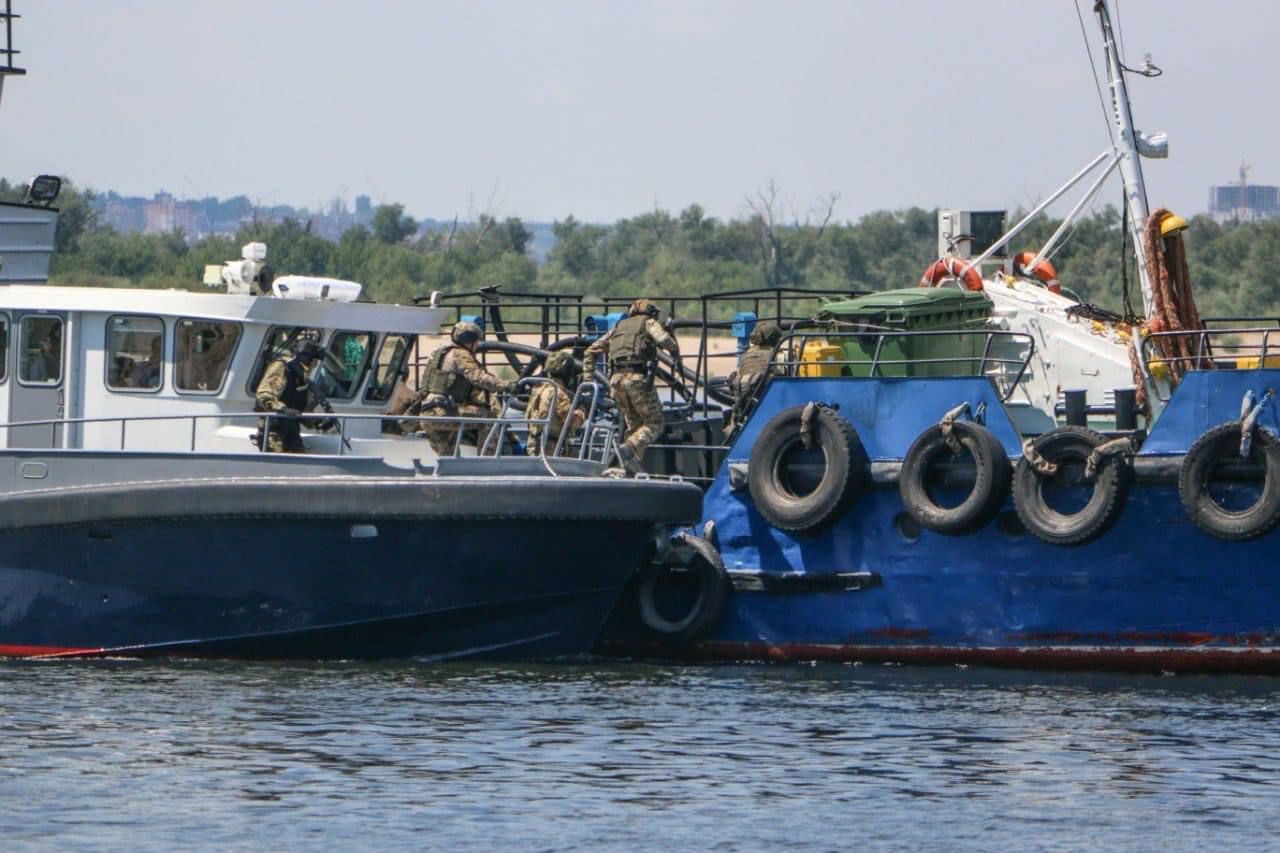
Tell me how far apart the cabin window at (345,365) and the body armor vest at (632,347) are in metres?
1.59

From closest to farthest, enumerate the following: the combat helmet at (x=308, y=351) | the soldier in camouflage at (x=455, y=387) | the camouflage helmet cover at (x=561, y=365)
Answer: the combat helmet at (x=308, y=351), the soldier in camouflage at (x=455, y=387), the camouflage helmet cover at (x=561, y=365)

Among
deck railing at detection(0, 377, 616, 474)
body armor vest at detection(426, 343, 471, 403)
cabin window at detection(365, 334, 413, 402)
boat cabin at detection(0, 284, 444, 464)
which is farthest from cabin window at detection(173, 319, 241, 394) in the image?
body armor vest at detection(426, 343, 471, 403)

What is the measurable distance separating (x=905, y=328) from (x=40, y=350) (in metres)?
5.72

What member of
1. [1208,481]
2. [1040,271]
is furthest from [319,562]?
[1040,271]

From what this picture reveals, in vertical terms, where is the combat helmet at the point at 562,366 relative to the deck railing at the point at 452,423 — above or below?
above

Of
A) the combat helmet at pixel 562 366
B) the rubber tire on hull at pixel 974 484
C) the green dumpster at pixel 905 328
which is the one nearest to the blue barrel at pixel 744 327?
the green dumpster at pixel 905 328

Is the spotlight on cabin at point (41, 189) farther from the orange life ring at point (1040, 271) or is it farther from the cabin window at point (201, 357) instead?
the orange life ring at point (1040, 271)

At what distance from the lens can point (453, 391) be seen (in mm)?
14586

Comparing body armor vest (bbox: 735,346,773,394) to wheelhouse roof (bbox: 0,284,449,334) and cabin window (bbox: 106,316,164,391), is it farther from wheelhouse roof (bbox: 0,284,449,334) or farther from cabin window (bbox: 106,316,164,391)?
cabin window (bbox: 106,316,164,391)

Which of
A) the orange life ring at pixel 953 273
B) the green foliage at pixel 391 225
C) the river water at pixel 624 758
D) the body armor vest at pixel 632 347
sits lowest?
the river water at pixel 624 758

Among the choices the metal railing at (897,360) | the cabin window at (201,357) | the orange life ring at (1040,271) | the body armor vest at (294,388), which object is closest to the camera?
the body armor vest at (294,388)

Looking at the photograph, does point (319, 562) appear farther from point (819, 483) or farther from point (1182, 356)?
point (1182, 356)

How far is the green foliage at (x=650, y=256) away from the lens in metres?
31.0

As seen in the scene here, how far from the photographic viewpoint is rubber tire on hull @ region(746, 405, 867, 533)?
13648 millimetres
